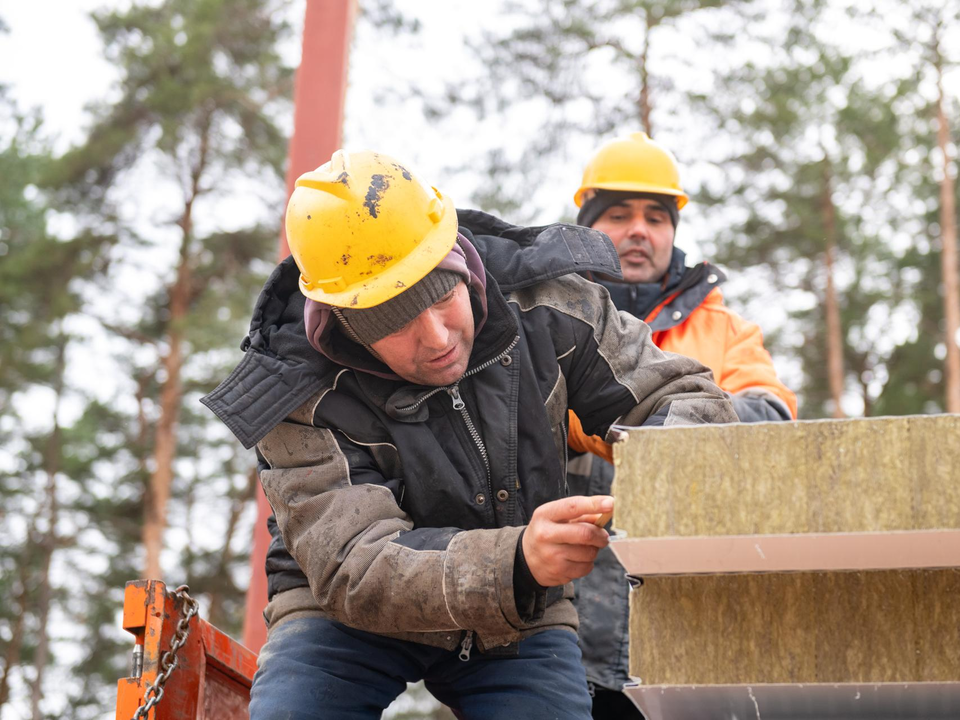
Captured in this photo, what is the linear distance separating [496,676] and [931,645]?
1230 millimetres

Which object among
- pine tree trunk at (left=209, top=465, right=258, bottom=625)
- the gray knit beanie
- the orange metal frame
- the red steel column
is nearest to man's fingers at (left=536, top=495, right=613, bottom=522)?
the gray knit beanie

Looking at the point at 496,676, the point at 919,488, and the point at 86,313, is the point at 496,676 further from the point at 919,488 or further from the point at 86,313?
the point at 86,313

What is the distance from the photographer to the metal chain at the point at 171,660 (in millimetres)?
2541

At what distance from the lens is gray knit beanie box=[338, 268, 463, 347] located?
8.21ft

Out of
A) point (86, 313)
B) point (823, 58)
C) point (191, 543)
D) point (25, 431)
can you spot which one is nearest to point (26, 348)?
point (86, 313)

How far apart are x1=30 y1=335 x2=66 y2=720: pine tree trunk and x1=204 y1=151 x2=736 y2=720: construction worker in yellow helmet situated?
51.1 ft

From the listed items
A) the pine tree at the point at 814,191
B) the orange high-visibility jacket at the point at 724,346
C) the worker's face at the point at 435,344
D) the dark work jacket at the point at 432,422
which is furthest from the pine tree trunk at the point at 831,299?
the worker's face at the point at 435,344

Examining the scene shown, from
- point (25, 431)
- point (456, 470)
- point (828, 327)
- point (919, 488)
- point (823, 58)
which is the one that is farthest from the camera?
point (25, 431)

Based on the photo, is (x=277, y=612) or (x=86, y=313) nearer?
(x=277, y=612)

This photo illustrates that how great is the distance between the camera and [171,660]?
2666 millimetres

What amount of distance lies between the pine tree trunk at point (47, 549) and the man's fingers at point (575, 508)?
16.3 metres

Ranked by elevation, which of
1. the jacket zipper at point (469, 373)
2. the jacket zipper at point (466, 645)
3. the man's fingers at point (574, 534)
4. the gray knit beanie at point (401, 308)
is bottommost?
the jacket zipper at point (466, 645)

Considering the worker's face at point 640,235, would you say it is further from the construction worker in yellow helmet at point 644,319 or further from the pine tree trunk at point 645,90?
the pine tree trunk at point 645,90

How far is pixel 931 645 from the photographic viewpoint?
1.58 m
